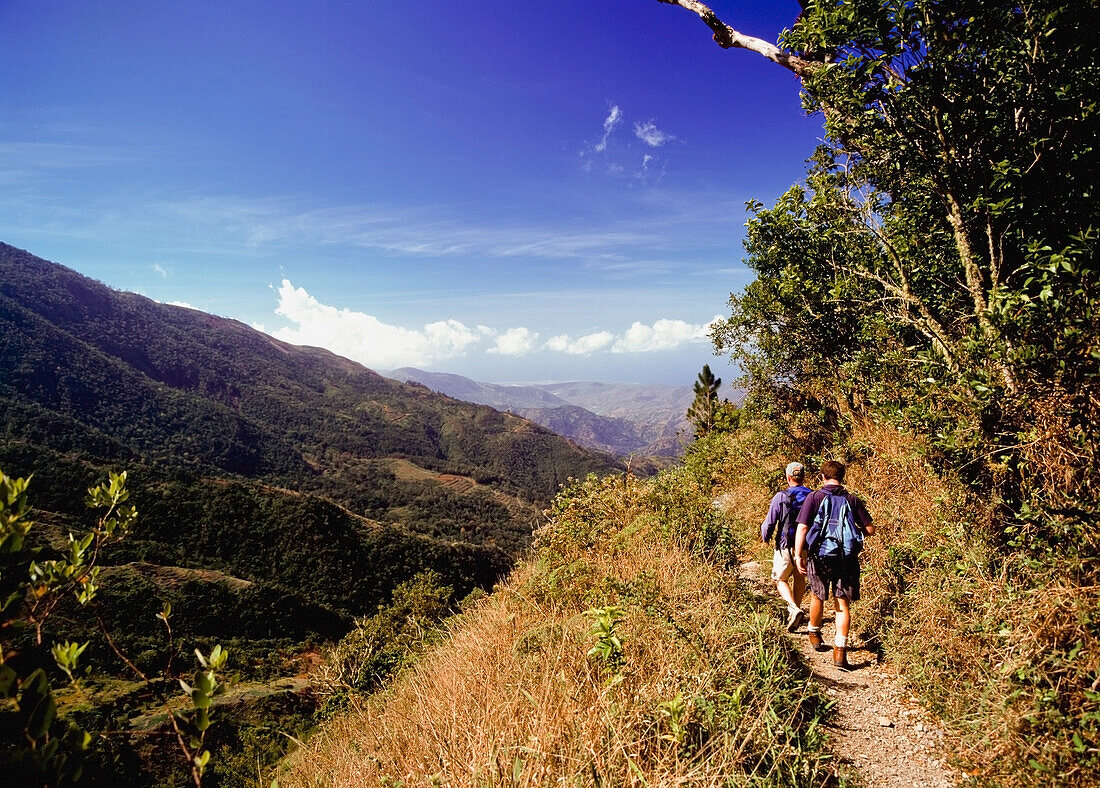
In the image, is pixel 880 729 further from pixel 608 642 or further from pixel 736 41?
pixel 736 41

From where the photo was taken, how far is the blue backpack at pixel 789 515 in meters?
5.41

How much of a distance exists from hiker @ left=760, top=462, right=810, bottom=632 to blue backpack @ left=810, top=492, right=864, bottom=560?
1.49 feet

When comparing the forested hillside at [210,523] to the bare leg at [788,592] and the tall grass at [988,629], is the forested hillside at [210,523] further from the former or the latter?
the tall grass at [988,629]

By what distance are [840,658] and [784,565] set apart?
3.62ft

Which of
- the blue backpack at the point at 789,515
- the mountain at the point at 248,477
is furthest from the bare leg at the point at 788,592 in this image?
the mountain at the point at 248,477

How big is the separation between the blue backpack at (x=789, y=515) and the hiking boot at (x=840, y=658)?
44.2 inches

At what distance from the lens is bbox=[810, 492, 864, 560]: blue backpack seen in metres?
4.71

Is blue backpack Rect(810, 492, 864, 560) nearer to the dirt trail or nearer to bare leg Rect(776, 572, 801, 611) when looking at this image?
bare leg Rect(776, 572, 801, 611)

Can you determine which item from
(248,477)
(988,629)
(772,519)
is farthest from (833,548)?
(248,477)

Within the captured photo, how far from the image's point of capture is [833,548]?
15.6ft

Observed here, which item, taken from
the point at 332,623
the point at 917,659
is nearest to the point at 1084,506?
the point at 917,659

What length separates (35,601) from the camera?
1.89 m

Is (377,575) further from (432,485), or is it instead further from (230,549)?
(432,485)

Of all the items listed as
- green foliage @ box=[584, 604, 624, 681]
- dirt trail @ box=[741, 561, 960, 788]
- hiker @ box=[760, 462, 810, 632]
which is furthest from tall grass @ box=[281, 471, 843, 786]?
hiker @ box=[760, 462, 810, 632]
